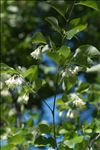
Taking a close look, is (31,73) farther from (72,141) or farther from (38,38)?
(72,141)

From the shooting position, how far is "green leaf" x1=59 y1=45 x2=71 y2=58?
179cm

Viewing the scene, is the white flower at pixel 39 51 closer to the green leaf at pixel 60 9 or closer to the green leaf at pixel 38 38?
the green leaf at pixel 38 38

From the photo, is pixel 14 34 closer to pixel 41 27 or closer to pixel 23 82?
pixel 41 27

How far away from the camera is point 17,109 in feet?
10.2

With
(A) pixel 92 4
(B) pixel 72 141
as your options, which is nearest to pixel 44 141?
(B) pixel 72 141

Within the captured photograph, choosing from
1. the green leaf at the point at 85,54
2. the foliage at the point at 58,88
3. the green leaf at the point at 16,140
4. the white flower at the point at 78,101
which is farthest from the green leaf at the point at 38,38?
the green leaf at the point at 16,140

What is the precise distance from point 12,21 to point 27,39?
0.94 ft

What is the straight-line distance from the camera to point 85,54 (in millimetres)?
1833

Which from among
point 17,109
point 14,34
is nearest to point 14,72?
point 17,109

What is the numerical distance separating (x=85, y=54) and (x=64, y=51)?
7cm

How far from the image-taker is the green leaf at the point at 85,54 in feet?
5.97

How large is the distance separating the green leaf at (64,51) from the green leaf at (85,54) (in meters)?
0.03

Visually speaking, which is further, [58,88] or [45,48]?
[58,88]

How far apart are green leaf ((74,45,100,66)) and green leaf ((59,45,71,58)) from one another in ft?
0.11
